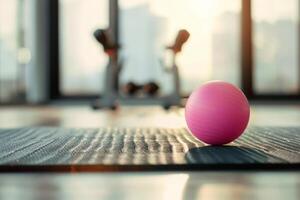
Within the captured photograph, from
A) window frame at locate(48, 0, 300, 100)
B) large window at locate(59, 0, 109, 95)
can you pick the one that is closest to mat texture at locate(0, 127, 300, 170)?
window frame at locate(48, 0, 300, 100)

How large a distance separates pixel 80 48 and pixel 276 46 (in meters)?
1.89

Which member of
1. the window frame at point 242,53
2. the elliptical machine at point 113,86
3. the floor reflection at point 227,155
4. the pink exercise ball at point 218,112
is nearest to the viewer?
the floor reflection at point 227,155

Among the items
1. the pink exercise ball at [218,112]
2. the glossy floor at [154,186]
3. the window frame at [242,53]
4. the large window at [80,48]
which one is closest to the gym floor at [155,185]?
the glossy floor at [154,186]

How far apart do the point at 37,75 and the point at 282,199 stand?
4582 mm

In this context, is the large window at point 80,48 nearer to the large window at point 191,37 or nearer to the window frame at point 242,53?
the window frame at point 242,53

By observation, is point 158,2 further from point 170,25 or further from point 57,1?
point 57,1

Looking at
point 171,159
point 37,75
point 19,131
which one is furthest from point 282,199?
point 37,75

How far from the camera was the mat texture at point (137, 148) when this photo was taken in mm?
1488

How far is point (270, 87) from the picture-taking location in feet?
18.3

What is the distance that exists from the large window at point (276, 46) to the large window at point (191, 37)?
19 centimetres

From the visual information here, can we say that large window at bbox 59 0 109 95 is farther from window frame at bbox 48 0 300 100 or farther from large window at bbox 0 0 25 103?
large window at bbox 0 0 25 103

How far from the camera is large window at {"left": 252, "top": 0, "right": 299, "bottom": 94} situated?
5.53 m

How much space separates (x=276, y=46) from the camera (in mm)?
5562

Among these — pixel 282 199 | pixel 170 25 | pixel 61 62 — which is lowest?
pixel 282 199
